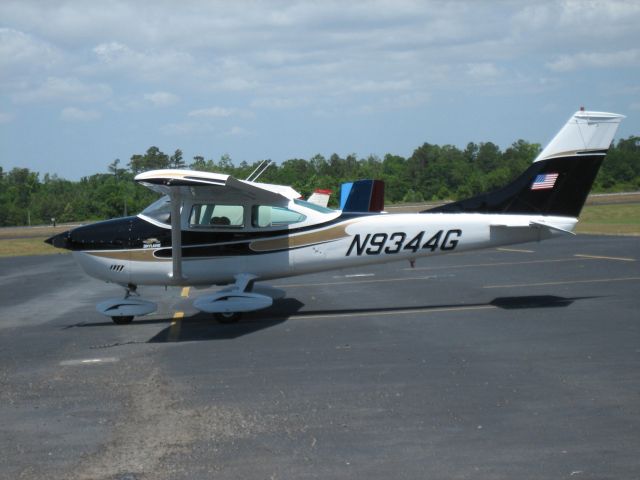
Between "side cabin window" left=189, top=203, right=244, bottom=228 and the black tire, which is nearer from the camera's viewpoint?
"side cabin window" left=189, top=203, right=244, bottom=228

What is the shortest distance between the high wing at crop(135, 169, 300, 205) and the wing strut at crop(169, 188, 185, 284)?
0.33ft

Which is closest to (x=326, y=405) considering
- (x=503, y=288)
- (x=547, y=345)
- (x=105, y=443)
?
(x=105, y=443)

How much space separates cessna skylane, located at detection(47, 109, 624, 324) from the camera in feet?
46.6

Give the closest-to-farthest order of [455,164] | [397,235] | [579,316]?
[579,316] < [397,235] < [455,164]

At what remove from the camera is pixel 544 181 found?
14.4 meters

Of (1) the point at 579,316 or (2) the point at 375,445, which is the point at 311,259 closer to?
(1) the point at 579,316

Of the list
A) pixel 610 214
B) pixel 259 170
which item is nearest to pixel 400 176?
pixel 610 214

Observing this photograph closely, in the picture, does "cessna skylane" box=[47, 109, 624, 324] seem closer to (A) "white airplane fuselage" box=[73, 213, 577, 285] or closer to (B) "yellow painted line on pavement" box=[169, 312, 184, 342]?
(A) "white airplane fuselage" box=[73, 213, 577, 285]

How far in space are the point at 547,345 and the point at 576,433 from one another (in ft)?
13.0

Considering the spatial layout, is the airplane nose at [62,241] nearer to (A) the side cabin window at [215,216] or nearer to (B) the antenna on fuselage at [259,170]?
(A) the side cabin window at [215,216]

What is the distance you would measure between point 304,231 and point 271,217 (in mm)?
616

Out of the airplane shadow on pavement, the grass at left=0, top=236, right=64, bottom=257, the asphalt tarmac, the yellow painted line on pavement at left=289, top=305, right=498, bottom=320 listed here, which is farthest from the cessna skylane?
the grass at left=0, top=236, right=64, bottom=257

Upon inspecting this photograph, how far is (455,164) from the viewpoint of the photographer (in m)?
96.4

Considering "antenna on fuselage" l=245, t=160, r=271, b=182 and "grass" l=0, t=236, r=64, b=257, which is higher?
"antenna on fuselage" l=245, t=160, r=271, b=182
